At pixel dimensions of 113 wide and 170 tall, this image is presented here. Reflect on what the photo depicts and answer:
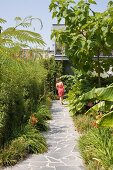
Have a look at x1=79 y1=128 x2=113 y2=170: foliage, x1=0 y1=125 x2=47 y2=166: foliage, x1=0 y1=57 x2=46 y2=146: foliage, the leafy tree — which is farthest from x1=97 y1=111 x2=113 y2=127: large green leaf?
the leafy tree

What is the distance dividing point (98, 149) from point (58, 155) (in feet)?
5.42

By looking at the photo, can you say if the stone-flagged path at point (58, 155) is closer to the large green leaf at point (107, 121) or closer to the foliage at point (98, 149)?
the foliage at point (98, 149)

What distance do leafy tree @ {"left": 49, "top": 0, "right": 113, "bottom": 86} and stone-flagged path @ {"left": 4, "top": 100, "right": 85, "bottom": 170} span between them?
2.46m

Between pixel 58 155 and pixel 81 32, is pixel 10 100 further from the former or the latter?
pixel 81 32

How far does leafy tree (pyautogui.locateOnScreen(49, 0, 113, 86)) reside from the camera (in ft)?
34.7

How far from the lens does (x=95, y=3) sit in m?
11.3

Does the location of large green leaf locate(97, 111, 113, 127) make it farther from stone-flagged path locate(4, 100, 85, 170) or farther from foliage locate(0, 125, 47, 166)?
foliage locate(0, 125, 47, 166)

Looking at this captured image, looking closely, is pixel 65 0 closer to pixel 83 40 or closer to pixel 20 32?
pixel 83 40

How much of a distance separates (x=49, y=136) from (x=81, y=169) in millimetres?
3705

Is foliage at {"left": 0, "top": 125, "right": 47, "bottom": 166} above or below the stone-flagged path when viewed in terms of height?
above

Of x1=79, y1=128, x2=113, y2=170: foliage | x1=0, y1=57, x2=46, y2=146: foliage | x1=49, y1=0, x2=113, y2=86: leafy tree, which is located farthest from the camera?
x1=49, y1=0, x2=113, y2=86: leafy tree

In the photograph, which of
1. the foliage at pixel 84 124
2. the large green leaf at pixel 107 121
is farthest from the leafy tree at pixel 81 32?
the large green leaf at pixel 107 121

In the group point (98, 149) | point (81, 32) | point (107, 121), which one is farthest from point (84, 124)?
point (107, 121)

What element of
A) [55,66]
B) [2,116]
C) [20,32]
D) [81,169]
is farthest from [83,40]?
[55,66]
